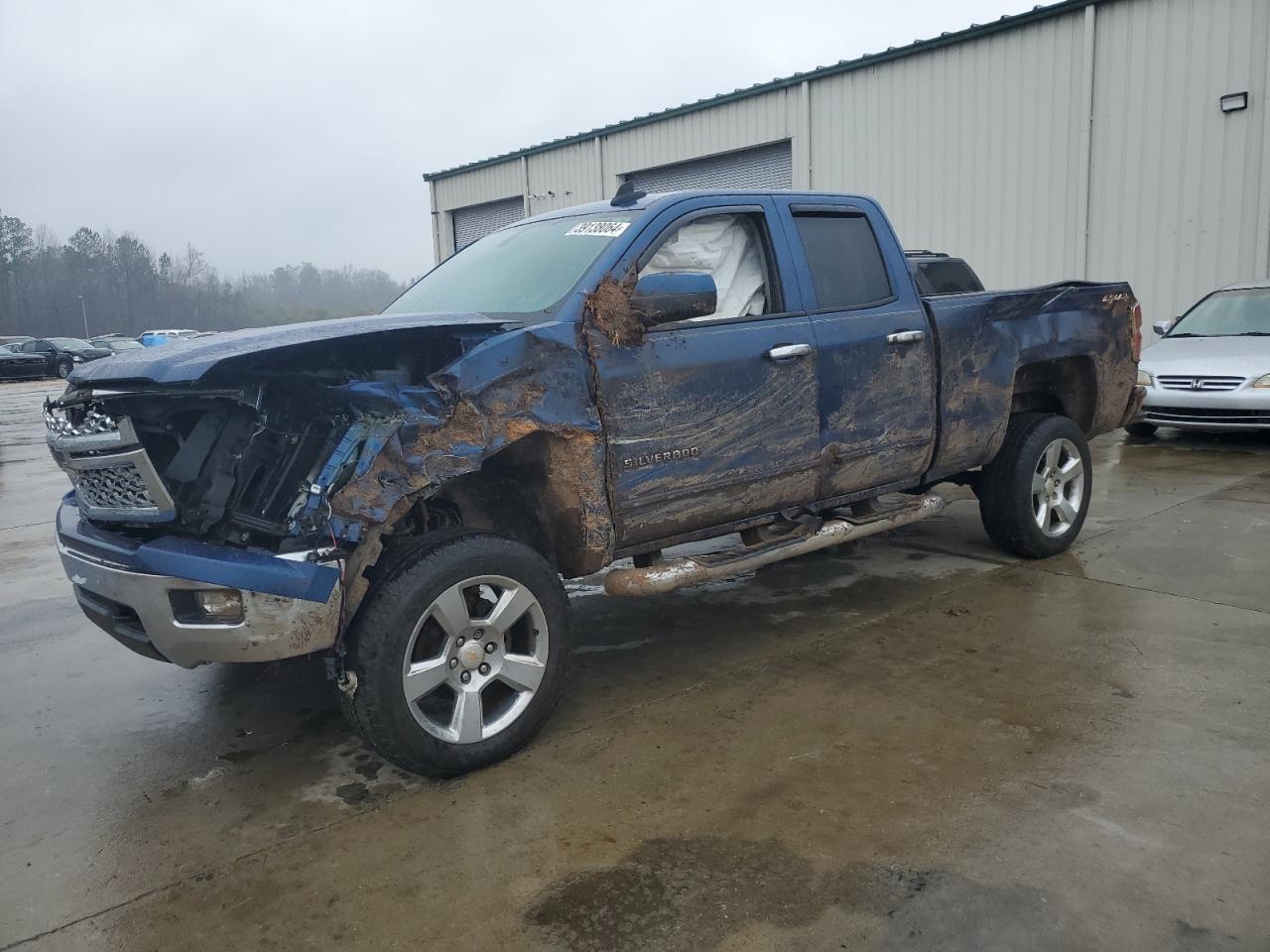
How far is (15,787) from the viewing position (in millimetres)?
3379

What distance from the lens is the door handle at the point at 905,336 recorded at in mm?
4578

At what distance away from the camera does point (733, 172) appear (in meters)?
17.1

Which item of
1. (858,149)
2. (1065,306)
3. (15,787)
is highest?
(858,149)

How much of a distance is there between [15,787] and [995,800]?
3280 mm

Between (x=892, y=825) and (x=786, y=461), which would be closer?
(x=892, y=825)

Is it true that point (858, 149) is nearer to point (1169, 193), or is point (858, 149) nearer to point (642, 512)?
point (1169, 193)

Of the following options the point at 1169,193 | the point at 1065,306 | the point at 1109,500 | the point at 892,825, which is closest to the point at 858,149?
the point at 1169,193

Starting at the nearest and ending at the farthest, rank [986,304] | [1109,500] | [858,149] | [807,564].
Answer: [986,304] → [807,564] → [1109,500] → [858,149]

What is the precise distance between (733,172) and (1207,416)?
9886 mm

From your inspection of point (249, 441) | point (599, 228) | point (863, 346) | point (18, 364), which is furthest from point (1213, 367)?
point (18, 364)

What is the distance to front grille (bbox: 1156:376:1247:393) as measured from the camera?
30.0ft

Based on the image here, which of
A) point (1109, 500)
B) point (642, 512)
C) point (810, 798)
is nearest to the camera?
point (810, 798)

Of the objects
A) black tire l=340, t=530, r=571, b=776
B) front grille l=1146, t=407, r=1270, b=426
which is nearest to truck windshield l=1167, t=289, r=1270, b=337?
front grille l=1146, t=407, r=1270, b=426

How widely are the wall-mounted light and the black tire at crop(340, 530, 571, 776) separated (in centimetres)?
1186
